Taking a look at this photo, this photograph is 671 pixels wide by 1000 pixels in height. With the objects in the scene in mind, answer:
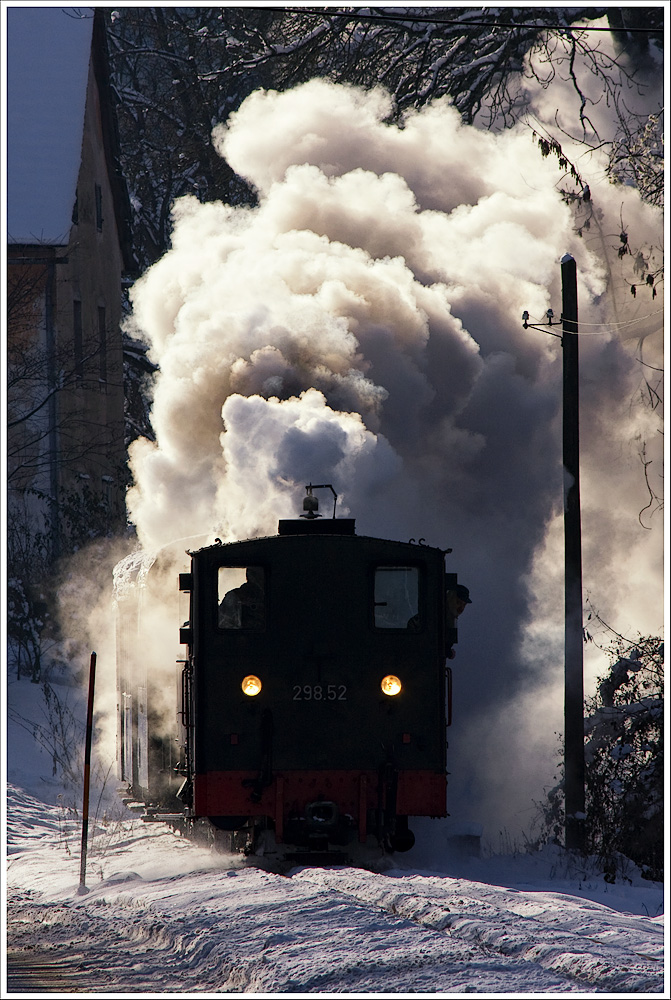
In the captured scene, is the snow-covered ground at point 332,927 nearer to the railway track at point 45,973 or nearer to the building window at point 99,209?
the railway track at point 45,973

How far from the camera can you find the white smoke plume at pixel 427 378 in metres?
15.6

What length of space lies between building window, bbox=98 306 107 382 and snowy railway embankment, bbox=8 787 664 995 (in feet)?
60.3

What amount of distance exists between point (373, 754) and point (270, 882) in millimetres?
1890

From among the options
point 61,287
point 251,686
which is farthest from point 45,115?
point 251,686

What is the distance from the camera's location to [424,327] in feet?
60.6

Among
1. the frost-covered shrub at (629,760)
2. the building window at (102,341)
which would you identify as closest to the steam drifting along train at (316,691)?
the frost-covered shrub at (629,760)

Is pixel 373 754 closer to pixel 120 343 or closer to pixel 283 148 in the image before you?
pixel 283 148

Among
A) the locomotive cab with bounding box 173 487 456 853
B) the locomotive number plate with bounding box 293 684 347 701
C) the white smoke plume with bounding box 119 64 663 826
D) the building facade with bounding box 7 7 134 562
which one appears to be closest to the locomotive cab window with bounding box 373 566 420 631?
the locomotive cab with bounding box 173 487 456 853

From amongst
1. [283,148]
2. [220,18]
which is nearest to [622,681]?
[283,148]

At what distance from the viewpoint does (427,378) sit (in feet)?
62.3

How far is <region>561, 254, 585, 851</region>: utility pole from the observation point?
14.0m

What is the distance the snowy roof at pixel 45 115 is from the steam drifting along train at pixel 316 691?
50.7 feet

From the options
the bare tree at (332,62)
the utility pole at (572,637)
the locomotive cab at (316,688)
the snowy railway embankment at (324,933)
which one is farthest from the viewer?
the bare tree at (332,62)

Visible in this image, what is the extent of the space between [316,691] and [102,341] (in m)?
19.2
